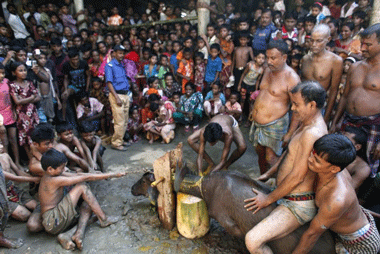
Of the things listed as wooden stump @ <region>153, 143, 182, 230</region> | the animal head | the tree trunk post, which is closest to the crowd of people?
the tree trunk post

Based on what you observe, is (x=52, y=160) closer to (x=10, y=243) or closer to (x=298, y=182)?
(x=10, y=243)

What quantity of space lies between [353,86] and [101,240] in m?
3.46

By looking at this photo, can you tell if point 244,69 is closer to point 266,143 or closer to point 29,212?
point 266,143

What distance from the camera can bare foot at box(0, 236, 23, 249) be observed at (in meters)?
2.97

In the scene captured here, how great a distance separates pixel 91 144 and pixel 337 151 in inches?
142

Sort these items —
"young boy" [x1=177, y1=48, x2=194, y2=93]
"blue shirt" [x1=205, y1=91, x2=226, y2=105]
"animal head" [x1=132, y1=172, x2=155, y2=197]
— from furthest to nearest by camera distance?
"young boy" [x1=177, y1=48, x2=194, y2=93] → "blue shirt" [x1=205, y1=91, x2=226, y2=105] → "animal head" [x1=132, y1=172, x2=155, y2=197]

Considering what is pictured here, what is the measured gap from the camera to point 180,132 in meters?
6.21

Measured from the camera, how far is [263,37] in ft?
19.8

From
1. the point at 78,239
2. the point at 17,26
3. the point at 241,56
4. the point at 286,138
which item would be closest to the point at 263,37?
the point at 241,56

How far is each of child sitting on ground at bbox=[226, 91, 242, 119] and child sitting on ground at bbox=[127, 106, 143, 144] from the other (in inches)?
76.5

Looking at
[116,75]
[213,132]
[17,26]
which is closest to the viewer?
[213,132]

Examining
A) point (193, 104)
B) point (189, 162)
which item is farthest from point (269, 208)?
point (193, 104)

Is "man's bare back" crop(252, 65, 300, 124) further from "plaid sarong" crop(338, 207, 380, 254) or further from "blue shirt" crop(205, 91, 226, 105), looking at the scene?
"blue shirt" crop(205, 91, 226, 105)

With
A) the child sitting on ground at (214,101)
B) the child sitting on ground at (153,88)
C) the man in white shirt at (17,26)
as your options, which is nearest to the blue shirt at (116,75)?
the child sitting on ground at (153,88)
